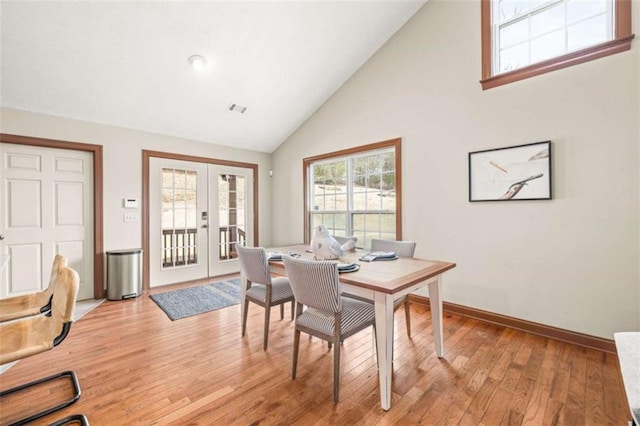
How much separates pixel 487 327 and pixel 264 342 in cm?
216

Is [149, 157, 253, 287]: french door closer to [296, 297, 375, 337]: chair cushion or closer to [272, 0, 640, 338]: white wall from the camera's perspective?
[272, 0, 640, 338]: white wall

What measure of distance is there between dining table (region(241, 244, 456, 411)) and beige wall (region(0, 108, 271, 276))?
3.31 m

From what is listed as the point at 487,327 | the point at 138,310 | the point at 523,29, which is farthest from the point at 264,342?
the point at 523,29

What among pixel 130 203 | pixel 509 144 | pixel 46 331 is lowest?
pixel 46 331

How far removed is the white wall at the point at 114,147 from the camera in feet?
10.7

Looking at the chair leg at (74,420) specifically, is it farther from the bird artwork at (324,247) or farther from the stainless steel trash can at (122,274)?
the stainless steel trash can at (122,274)

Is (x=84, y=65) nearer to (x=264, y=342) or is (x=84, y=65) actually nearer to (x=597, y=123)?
(x=264, y=342)

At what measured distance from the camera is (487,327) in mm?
2811

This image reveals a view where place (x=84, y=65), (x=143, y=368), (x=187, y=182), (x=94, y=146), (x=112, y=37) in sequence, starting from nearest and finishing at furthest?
(x=143, y=368) → (x=112, y=37) → (x=84, y=65) → (x=94, y=146) → (x=187, y=182)

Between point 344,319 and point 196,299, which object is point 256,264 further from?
point 196,299

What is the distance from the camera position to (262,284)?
245 centimetres

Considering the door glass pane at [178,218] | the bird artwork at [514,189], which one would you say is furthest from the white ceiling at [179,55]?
the bird artwork at [514,189]

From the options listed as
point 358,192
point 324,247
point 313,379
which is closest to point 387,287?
point 324,247

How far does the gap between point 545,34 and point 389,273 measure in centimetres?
277
